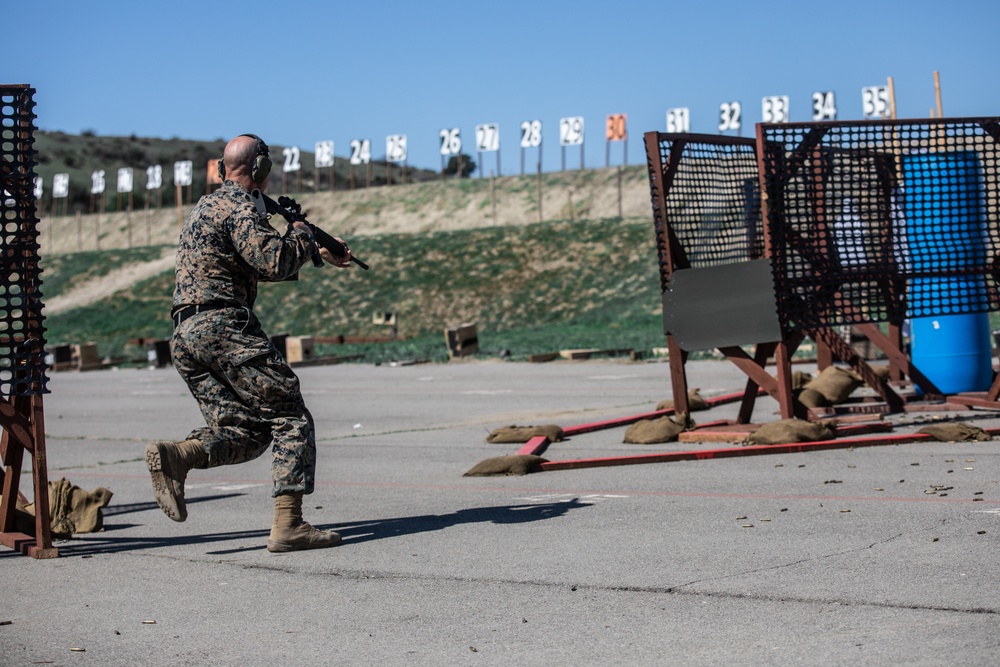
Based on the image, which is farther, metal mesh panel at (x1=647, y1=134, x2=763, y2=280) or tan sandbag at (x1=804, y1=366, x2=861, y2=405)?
tan sandbag at (x1=804, y1=366, x2=861, y2=405)

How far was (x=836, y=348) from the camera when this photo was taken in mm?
11531

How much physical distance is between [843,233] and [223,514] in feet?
19.0

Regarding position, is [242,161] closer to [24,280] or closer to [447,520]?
[24,280]

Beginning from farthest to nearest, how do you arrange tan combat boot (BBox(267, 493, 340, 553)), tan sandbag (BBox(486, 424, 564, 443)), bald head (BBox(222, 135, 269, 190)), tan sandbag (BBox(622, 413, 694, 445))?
tan sandbag (BBox(486, 424, 564, 443)) < tan sandbag (BBox(622, 413, 694, 445)) < bald head (BBox(222, 135, 269, 190)) < tan combat boot (BBox(267, 493, 340, 553))

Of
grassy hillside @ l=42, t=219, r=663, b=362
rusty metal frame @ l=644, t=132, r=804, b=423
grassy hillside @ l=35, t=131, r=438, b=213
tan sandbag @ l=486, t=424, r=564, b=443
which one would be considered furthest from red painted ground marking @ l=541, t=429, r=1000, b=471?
grassy hillside @ l=35, t=131, r=438, b=213

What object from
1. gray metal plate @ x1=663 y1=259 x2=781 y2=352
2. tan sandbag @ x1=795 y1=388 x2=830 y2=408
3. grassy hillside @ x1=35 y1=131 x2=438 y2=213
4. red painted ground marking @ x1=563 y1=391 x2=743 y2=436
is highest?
grassy hillside @ x1=35 y1=131 x2=438 y2=213

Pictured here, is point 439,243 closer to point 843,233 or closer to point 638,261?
point 638,261

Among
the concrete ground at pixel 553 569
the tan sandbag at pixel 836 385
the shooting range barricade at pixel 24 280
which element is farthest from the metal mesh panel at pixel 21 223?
the tan sandbag at pixel 836 385

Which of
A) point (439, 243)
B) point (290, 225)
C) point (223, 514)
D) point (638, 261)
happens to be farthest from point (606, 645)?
point (439, 243)

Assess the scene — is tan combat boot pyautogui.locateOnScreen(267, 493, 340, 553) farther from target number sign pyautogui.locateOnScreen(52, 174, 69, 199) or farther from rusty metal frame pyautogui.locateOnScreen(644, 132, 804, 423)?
target number sign pyautogui.locateOnScreen(52, 174, 69, 199)

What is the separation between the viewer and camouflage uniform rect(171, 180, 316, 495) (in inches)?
250

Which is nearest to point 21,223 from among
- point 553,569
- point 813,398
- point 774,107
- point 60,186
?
point 553,569

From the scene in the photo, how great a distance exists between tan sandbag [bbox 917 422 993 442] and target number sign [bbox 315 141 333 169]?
76.4 metres

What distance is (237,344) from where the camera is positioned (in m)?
6.37
